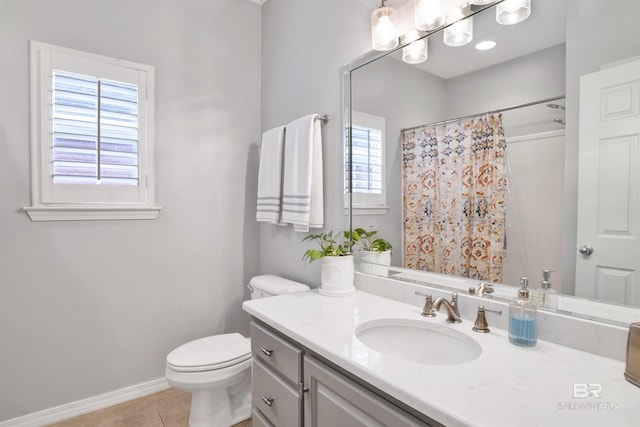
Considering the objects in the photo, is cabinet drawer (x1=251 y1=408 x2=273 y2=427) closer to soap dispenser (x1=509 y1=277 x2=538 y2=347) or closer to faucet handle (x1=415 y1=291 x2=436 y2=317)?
faucet handle (x1=415 y1=291 x2=436 y2=317)

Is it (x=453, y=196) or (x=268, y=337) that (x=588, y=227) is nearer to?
(x=453, y=196)

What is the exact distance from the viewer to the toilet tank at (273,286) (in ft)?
6.36

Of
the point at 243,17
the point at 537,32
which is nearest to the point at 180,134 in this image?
the point at 243,17

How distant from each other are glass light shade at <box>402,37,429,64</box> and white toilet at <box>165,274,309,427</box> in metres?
1.31

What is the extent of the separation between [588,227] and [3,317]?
8.59 feet

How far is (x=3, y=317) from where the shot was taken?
1751mm

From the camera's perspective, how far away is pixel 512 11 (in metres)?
1.15

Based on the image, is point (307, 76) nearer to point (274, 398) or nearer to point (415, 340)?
point (415, 340)

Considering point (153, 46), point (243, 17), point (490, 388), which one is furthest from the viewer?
point (243, 17)

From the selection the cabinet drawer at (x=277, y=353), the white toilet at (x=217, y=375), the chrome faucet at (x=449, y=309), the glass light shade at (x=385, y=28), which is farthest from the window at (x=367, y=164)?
the cabinet drawer at (x=277, y=353)

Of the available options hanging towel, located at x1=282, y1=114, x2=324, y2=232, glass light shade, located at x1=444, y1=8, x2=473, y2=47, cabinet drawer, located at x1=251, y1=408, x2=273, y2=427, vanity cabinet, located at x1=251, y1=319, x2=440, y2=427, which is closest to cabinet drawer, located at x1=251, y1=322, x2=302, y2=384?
vanity cabinet, located at x1=251, y1=319, x2=440, y2=427

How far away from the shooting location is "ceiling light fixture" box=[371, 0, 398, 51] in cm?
153

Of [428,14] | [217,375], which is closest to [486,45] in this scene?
[428,14]

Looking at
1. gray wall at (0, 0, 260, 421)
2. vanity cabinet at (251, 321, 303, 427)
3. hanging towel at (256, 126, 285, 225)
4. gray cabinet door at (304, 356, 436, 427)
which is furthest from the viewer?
hanging towel at (256, 126, 285, 225)
